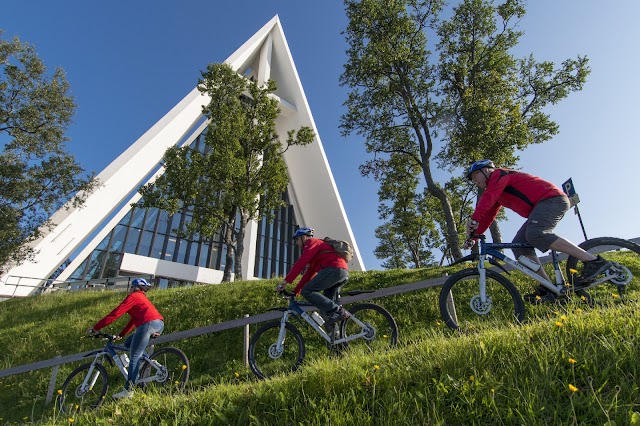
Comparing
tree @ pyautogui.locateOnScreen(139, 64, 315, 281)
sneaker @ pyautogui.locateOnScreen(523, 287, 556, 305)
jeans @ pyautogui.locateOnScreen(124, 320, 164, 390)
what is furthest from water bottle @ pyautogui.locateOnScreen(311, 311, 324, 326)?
tree @ pyautogui.locateOnScreen(139, 64, 315, 281)

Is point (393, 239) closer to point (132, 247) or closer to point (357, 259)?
point (357, 259)

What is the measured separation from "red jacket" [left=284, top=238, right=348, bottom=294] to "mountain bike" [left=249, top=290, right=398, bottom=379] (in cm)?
32

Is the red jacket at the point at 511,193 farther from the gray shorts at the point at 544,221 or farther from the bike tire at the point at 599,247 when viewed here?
the bike tire at the point at 599,247

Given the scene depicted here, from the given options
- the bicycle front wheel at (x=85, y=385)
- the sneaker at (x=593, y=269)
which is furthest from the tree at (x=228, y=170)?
the sneaker at (x=593, y=269)

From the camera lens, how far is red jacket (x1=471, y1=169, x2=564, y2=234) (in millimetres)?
4109

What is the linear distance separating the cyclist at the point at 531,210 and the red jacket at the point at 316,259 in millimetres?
1715

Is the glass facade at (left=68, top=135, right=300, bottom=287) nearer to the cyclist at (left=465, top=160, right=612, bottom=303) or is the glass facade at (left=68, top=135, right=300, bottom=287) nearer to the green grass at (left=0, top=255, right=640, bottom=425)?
the cyclist at (left=465, top=160, right=612, bottom=303)

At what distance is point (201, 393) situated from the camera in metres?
3.22

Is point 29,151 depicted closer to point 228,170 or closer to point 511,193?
point 228,170

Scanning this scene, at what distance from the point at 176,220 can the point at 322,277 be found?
33.2 meters

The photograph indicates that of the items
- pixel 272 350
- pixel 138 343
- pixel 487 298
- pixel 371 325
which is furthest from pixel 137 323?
pixel 487 298

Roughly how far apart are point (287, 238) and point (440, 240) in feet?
73.4

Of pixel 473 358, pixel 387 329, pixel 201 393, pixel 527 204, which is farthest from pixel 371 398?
pixel 527 204

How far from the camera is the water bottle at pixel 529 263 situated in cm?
410
